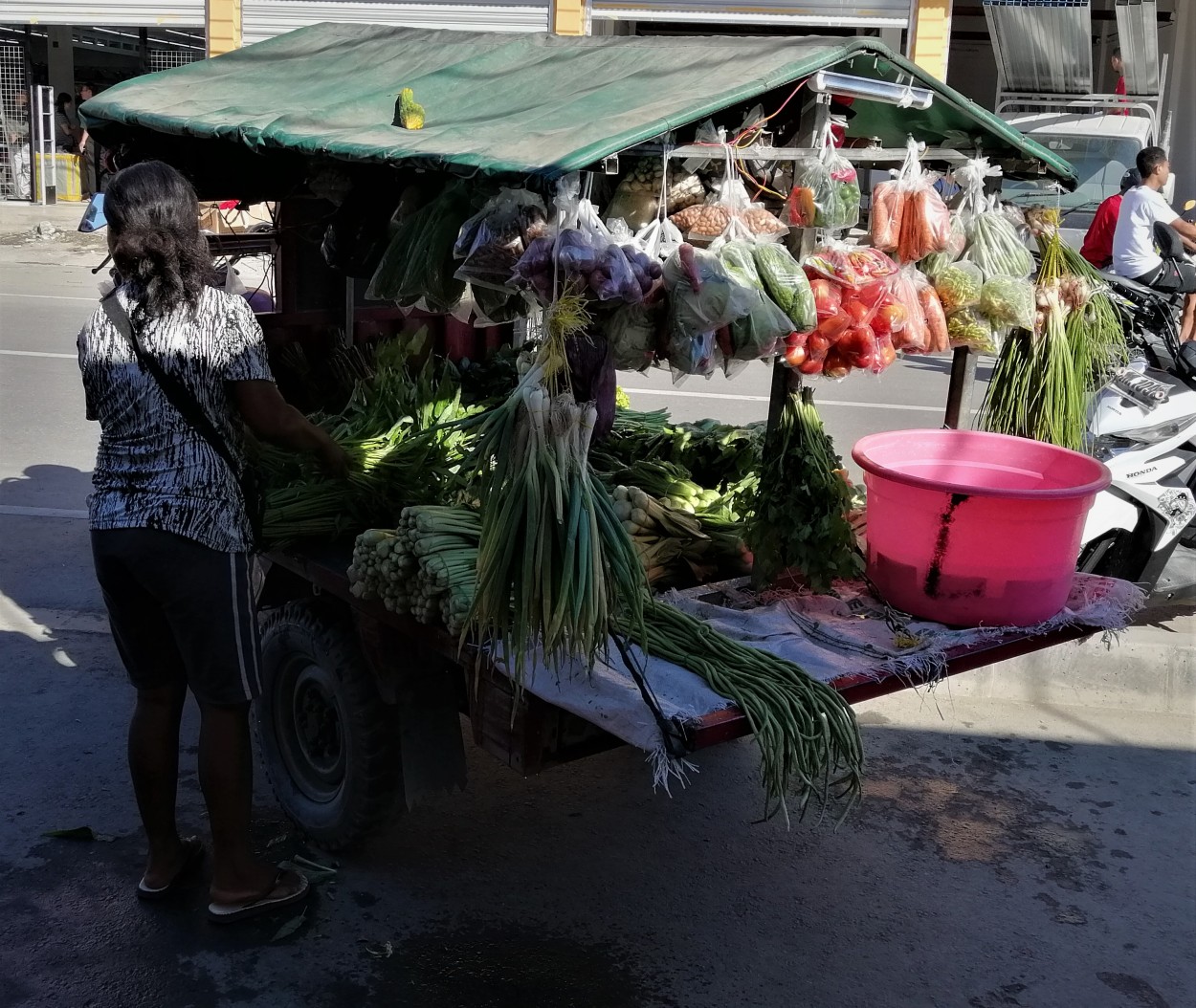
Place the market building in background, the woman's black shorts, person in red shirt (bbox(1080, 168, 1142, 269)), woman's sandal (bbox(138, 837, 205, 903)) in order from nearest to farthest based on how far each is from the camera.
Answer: the woman's black shorts < woman's sandal (bbox(138, 837, 205, 903)) < person in red shirt (bbox(1080, 168, 1142, 269)) < the market building in background

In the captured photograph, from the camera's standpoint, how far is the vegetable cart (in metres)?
2.88

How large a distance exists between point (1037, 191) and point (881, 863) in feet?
29.9

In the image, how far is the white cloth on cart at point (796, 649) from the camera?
2717 millimetres

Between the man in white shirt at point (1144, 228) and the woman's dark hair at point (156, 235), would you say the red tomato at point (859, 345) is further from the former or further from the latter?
the man in white shirt at point (1144, 228)

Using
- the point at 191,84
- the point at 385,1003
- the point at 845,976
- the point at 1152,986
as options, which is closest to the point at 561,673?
the point at 385,1003

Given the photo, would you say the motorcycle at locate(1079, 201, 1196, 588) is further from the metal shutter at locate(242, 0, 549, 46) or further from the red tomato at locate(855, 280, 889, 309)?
the metal shutter at locate(242, 0, 549, 46)

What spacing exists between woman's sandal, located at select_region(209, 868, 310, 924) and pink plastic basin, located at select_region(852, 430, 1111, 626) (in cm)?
178

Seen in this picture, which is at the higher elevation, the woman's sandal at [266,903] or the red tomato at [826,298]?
the red tomato at [826,298]

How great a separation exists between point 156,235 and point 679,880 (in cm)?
224

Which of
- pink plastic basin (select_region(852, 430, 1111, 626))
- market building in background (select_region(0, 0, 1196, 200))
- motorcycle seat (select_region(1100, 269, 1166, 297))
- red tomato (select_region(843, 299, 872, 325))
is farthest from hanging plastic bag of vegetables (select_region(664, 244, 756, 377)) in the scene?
market building in background (select_region(0, 0, 1196, 200))

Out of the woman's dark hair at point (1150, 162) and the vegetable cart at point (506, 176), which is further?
the woman's dark hair at point (1150, 162)

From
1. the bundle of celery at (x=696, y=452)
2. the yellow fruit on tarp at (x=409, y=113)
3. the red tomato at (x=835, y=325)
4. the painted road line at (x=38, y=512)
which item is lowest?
the painted road line at (x=38, y=512)

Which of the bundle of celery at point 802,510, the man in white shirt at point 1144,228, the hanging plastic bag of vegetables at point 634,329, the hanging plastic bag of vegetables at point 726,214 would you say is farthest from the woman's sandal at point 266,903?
the man in white shirt at point 1144,228

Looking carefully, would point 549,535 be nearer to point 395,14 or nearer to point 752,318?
point 752,318
